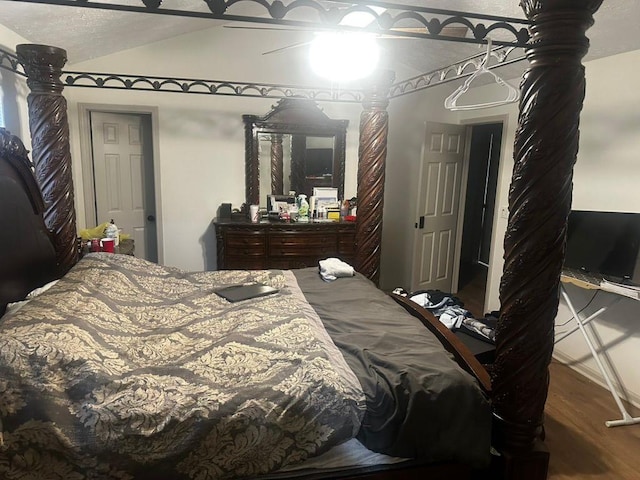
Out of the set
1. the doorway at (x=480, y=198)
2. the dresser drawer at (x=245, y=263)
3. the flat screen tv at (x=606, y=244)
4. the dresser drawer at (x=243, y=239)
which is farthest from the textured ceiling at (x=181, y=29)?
the doorway at (x=480, y=198)

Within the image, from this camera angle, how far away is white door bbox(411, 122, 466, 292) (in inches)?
176

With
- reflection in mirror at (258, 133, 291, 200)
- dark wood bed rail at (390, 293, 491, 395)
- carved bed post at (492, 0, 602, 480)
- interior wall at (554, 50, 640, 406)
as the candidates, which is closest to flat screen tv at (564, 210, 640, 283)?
interior wall at (554, 50, 640, 406)

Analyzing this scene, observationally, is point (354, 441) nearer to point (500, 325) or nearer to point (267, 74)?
point (500, 325)

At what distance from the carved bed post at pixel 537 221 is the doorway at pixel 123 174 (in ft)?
12.6

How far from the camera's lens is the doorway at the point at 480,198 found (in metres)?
6.36

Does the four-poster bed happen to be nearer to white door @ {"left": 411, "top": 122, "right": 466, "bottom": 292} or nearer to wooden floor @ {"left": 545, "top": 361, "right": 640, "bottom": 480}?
wooden floor @ {"left": 545, "top": 361, "right": 640, "bottom": 480}

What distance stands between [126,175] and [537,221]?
408 centimetres

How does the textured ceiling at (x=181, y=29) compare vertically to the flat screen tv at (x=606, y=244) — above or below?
above

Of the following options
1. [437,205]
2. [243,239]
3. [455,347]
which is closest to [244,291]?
[455,347]

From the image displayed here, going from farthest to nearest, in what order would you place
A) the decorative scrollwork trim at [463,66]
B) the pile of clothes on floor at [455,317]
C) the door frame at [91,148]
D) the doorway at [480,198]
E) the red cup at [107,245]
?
1. the doorway at [480,198]
2. the door frame at [91,148]
3. the red cup at [107,245]
4. the pile of clothes on floor at [455,317]
5. the decorative scrollwork trim at [463,66]

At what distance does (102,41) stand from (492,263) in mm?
4051

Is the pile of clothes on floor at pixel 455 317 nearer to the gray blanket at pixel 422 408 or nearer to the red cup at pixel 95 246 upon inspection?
the gray blanket at pixel 422 408

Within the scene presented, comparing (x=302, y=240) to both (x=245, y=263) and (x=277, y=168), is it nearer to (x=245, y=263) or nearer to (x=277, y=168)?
(x=245, y=263)

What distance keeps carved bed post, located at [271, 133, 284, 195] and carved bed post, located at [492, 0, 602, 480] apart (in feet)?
10.9
